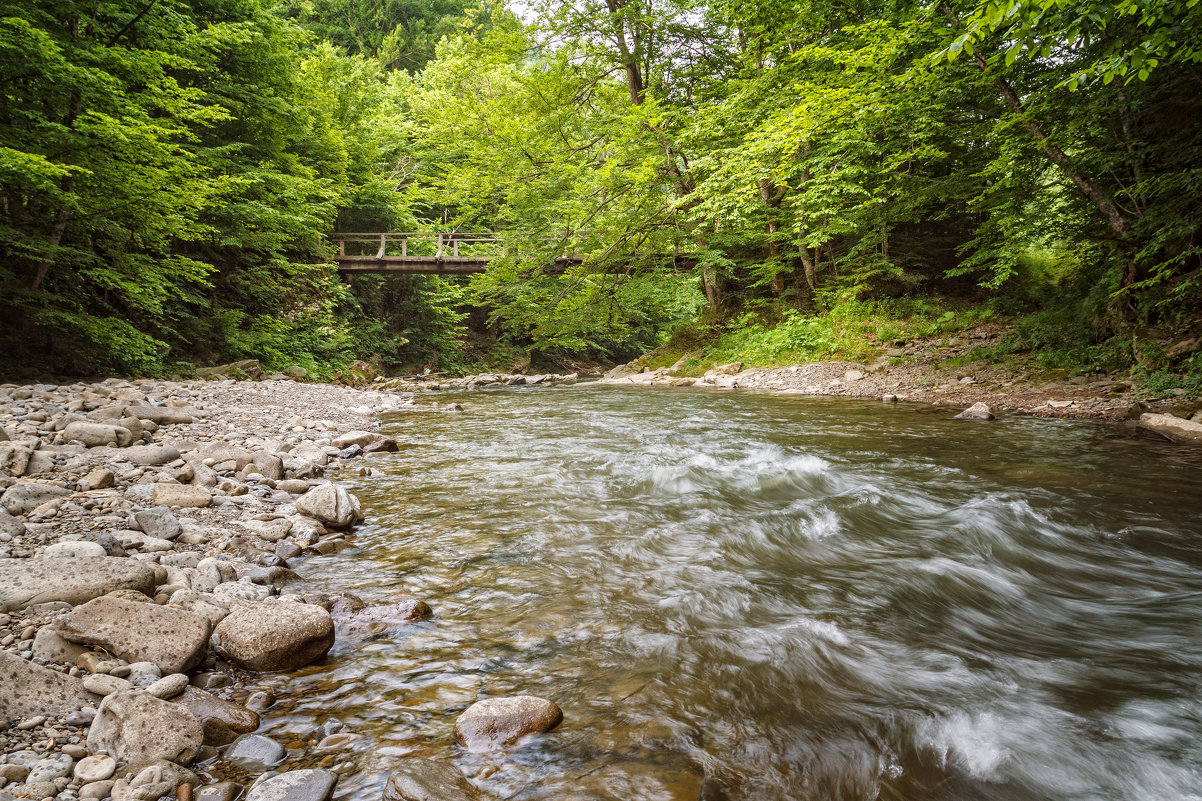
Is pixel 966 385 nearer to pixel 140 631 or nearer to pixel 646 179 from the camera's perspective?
pixel 646 179

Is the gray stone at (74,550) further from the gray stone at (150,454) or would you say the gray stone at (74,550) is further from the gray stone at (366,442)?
the gray stone at (366,442)

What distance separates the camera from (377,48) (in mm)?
32375

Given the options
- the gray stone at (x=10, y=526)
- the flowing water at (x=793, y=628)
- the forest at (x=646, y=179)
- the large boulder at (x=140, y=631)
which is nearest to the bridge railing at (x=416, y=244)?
the forest at (x=646, y=179)

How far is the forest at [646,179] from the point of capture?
7191mm

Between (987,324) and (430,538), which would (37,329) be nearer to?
(430,538)

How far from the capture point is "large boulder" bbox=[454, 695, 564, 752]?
1.88 meters

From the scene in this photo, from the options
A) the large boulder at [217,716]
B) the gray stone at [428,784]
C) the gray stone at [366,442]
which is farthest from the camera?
the gray stone at [366,442]

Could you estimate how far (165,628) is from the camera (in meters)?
→ 2.15

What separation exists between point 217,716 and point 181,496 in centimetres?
261

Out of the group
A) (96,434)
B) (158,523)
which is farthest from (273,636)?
(96,434)

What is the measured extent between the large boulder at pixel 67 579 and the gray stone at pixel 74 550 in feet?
0.27

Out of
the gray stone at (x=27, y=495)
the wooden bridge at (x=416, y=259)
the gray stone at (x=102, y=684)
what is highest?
the wooden bridge at (x=416, y=259)

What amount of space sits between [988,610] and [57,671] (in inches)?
161

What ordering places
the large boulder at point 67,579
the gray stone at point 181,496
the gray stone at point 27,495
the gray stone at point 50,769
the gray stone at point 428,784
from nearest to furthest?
1. the gray stone at point 50,769
2. the gray stone at point 428,784
3. the large boulder at point 67,579
4. the gray stone at point 27,495
5. the gray stone at point 181,496
